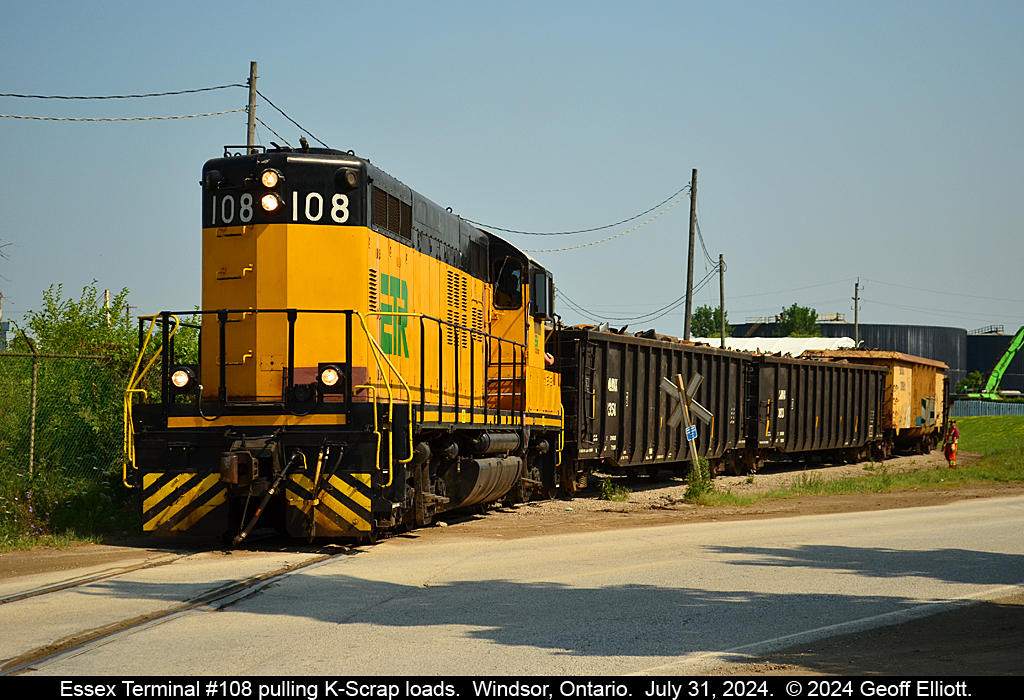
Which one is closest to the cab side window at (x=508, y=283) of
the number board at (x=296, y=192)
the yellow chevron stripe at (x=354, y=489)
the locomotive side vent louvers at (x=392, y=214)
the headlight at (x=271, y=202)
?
the locomotive side vent louvers at (x=392, y=214)

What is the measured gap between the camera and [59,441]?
1459 cm

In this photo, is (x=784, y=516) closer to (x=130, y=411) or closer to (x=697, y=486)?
(x=697, y=486)

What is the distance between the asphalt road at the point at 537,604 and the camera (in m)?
6.03

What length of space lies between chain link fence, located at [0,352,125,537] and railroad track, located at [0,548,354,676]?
338 centimetres

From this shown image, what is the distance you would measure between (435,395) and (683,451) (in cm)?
1159

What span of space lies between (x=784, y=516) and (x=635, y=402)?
5.20 meters

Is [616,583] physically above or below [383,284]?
below

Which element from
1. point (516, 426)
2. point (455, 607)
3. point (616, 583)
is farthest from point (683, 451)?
point (455, 607)

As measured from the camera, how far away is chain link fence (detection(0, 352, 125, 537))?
12766mm

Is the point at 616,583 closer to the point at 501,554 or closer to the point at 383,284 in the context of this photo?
the point at 501,554

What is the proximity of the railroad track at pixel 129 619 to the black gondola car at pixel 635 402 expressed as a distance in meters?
8.81

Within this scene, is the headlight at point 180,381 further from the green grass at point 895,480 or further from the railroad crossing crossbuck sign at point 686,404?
the railroad crossing crossbuck sign at point 686,404

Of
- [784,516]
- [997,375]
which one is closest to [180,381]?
[784,516]

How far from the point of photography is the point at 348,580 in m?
9.00
